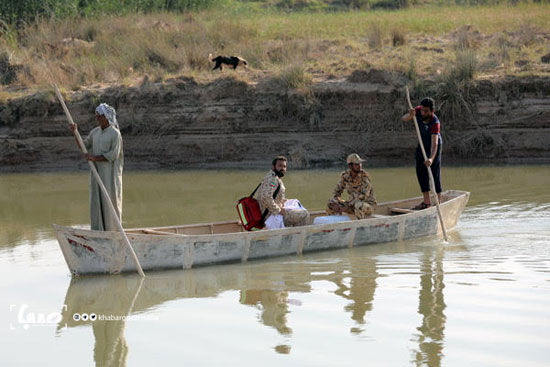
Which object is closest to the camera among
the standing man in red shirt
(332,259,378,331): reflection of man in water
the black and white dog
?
(332,259,378,331): reflection of man in water

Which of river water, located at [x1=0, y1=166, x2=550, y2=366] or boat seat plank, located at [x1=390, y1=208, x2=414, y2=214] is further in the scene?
boat seat plank, located at [x1=390, y1=208, x2=414, y2=214]

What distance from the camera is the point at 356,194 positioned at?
1095cm

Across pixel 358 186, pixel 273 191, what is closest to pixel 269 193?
pixel 273 191

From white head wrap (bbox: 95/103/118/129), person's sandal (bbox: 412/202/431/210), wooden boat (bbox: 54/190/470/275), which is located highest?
white head wrap (bbox: 95/103/118/129)

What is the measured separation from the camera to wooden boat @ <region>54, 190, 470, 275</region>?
30.4 feet

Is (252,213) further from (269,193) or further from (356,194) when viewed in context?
(356,194)

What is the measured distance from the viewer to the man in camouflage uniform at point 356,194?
1083cm

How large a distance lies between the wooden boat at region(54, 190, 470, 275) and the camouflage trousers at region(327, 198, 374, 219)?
0.15 m

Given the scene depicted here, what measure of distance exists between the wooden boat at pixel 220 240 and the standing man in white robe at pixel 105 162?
346 mm

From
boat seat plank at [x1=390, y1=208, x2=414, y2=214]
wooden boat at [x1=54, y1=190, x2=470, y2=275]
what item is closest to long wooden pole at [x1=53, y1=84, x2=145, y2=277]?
wooden boat at [x1=54, y1=190, x2=470, y2=275]

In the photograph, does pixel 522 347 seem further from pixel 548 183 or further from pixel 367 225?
pixel 548 183

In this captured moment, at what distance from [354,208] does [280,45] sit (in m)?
12.0

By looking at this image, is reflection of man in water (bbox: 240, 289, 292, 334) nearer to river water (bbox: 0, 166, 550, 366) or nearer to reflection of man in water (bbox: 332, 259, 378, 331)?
river water (bbox: 0, 166, 550, 366)

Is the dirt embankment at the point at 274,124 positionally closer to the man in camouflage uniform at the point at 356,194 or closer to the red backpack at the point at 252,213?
the man in camouflage uniform at the point at 356,194
